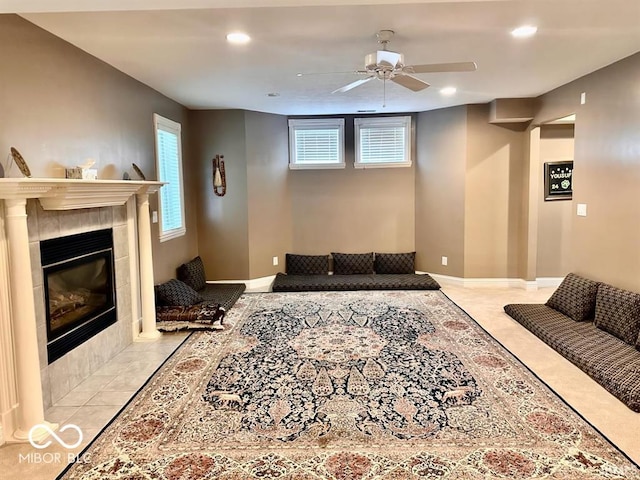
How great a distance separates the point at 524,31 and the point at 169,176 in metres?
4.27

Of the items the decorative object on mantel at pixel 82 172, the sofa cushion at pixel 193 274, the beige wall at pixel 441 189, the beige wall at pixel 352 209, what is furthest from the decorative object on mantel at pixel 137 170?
the beige wall at pixel 441 189

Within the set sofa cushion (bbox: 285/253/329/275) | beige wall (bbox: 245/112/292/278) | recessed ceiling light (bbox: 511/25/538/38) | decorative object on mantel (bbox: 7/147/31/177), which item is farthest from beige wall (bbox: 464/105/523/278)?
decorative object on mantel (bbox: 7/147/31/177)

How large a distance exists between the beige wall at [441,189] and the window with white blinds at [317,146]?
1.32m

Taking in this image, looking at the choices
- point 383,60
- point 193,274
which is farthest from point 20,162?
point 193,274

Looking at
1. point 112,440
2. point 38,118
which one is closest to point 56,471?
point 112,440

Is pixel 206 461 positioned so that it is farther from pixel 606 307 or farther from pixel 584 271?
pixel 584 271

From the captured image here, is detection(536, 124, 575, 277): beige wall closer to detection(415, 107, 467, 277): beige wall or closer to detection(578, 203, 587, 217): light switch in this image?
detection(415, 107, 467, 277): beige wall

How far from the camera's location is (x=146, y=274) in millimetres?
4344

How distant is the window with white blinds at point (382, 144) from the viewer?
6965 millimetres

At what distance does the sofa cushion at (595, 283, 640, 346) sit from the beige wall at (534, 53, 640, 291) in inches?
5.5

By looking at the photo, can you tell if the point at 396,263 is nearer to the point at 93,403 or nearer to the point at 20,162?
the point at 93,403

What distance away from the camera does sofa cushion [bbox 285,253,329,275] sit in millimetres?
7023

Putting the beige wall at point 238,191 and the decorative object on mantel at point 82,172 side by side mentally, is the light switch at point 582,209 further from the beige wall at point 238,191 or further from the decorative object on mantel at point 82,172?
the decorative object on mantel at point 82,172

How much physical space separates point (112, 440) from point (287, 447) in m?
1.06
